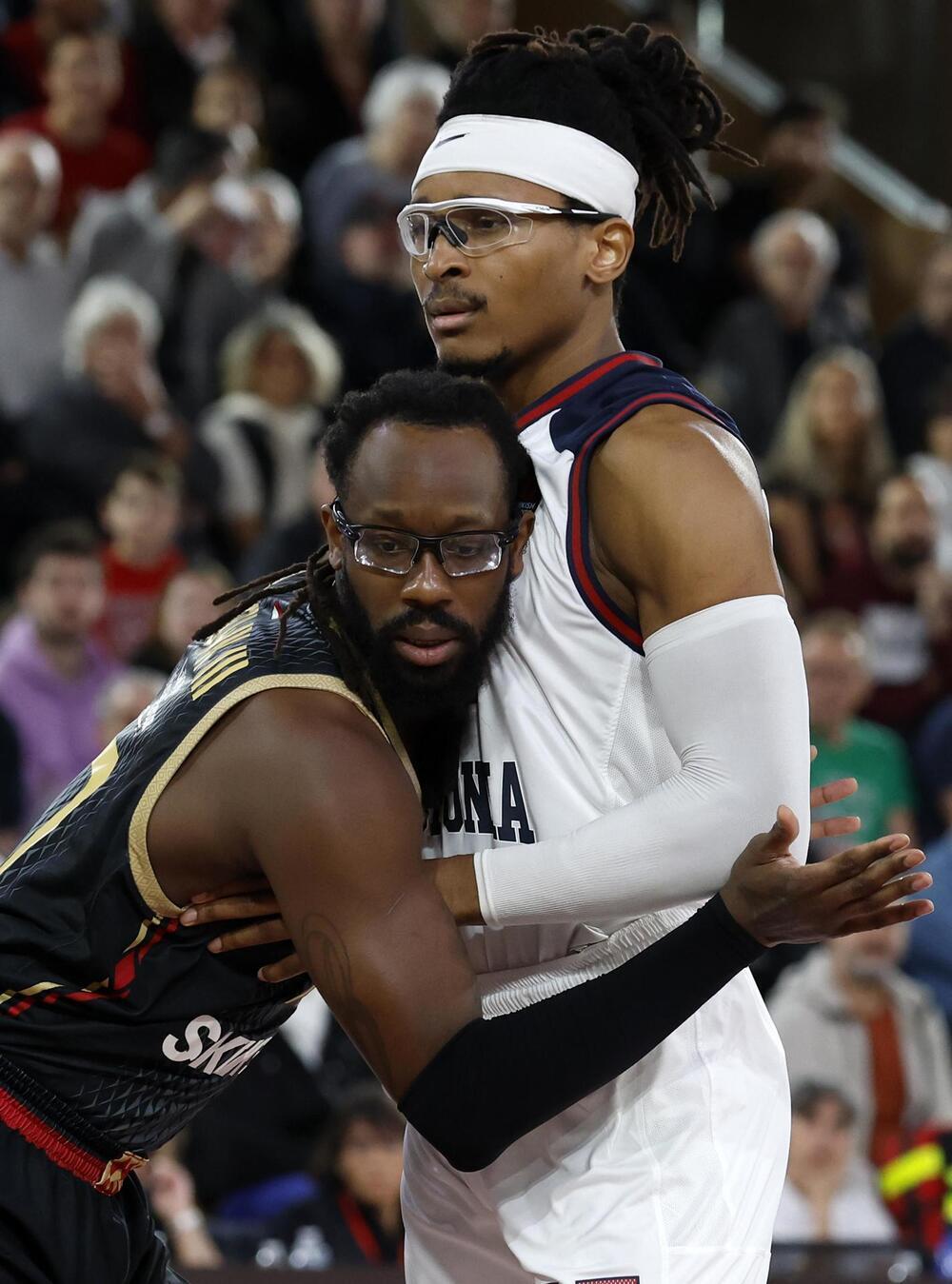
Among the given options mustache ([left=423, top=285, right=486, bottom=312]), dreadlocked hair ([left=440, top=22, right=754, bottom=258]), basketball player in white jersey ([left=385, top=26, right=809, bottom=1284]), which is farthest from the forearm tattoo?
dreadlocked hair ([left=440, top=22, right=754, bottom=258])

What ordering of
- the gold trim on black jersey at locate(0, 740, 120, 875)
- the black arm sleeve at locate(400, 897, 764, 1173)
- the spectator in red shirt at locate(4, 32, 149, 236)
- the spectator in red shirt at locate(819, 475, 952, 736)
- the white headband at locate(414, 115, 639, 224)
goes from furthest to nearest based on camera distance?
the spectator in red shirt at locate(4, 32, 149, 236) < the spectator in red shirt at locate(819, 475, 952, 736) < the white headband at locate(414, 115, 639, 224) < the gold trim on black jersey at locate(0, 740, 120, 875) < the black arm sleeve at locate(400, 897, 764, 1173)

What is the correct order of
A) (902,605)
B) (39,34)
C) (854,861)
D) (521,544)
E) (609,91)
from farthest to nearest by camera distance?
1. (39,34)
2. (902,605)
3. (609,91)
4. (521,544)
5. (854,861)

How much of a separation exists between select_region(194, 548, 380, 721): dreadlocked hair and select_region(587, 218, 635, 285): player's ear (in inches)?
23.0

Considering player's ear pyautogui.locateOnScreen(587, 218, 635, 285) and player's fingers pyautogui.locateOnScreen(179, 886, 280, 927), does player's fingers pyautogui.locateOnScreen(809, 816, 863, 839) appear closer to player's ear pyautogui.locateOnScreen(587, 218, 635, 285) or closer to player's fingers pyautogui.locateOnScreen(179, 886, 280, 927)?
player's fingers pyautogui.locateOnScreen(179, 886, 280, 927)

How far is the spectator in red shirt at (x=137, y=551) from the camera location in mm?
6707

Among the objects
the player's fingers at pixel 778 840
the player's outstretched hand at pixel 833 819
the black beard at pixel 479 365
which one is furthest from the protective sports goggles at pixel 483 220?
the player's fingers at pixel 778 840

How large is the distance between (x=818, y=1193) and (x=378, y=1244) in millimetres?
1237

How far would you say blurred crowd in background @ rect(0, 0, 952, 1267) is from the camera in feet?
18.6

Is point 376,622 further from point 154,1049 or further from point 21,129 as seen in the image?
point 21,129

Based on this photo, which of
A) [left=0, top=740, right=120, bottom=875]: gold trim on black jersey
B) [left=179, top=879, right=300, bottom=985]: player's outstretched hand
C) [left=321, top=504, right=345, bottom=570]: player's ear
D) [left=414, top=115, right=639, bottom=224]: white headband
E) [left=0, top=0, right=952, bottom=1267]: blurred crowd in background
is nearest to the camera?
[left=179, top=879, right=300, bottom=985]: player's outstretched hand

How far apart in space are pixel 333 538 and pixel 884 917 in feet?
3.07

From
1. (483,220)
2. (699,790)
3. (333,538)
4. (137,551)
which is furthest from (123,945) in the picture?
(137,551)

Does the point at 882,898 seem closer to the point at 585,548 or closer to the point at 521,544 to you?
the point at 585,548

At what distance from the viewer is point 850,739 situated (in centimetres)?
708
